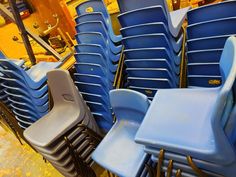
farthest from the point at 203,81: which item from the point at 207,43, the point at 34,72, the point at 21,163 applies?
the point at 21,163

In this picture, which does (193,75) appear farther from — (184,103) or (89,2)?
(89,2)

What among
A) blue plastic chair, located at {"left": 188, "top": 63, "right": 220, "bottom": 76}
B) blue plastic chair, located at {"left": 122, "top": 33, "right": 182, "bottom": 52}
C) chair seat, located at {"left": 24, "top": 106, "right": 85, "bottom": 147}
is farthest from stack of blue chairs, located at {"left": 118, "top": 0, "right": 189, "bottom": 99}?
chair seat, located at {"left": 24, "top": 106, "right": 85, "bottom": 147}

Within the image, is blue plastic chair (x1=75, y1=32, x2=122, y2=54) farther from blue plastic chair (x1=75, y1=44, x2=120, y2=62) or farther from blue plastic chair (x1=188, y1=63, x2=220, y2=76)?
blue plastic chair (x1=188, y1=63, x2=220, y2=76)

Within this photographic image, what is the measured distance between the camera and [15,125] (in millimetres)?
2652

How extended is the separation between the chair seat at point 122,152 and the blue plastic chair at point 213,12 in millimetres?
783

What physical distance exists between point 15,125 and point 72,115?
1.10 metres

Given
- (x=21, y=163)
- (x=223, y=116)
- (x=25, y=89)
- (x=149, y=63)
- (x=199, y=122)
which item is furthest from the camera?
(x=21, y=163)

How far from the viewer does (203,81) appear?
1543 millimetres

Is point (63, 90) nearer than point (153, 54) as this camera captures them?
No

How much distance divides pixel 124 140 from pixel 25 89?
1.09 meters

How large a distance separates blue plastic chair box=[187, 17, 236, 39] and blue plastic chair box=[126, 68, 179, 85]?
27cm

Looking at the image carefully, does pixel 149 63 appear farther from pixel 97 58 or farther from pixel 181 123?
pixel 181 123

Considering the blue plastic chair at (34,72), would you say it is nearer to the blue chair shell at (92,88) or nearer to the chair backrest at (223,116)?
the blue chair shell at (92,88)

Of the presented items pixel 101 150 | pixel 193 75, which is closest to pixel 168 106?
pixel 193 75
